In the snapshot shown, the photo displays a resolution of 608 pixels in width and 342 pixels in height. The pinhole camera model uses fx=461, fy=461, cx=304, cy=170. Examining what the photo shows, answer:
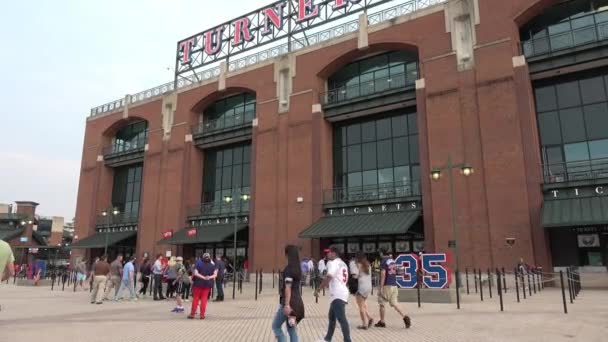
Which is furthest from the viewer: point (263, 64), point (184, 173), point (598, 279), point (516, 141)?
point (184, 173)

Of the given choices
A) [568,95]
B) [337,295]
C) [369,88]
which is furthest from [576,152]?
[337,295]

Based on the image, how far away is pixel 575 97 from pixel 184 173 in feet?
84.8

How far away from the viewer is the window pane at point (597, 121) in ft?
72.5

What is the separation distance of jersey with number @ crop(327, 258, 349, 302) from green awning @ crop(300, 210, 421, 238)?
50.0 feet

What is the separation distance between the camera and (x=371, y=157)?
2845 centimetres

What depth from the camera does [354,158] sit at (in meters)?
29.1

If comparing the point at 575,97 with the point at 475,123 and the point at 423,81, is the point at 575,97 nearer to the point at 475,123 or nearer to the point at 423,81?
the point at 475,123

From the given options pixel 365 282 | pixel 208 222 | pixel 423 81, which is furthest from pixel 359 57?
pixel 365 282

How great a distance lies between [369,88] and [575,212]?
13.6 m

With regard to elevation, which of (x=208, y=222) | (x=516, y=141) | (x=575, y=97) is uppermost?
(x=575, y=97)

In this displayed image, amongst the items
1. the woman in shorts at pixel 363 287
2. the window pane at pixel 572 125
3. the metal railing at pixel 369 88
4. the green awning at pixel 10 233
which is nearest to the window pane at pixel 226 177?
the metal railing at pixel 369 88

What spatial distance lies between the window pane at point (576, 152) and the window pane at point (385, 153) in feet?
30.1

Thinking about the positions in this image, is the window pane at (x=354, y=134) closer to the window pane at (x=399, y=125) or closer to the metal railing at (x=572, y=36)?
the window pane at (x=399, y=125)

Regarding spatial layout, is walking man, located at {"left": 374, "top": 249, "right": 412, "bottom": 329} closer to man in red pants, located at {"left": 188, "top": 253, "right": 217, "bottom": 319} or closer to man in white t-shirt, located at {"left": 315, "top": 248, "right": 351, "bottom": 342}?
man in white t-shirt, located at {"left": 315, "top": 248, "right": 351, "bottom": 342}
